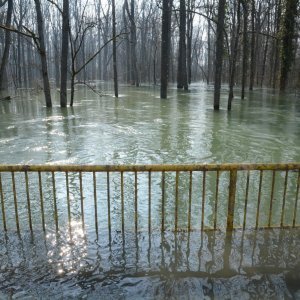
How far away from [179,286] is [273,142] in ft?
25.8

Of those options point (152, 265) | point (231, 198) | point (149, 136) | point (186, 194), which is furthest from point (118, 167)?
point (149, 136)

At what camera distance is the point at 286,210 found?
5660 millimetres

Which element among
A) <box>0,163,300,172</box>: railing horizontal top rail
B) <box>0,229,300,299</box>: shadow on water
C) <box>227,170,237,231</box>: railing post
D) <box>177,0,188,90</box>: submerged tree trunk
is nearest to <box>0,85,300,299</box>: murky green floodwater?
<box>0,229,300,299</box>: shadow on water

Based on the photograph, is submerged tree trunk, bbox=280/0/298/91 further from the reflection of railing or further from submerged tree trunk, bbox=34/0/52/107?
the reflection of railing

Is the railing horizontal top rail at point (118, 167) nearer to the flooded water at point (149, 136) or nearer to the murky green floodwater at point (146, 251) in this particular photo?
the murky green floodwater at point (146, 251)

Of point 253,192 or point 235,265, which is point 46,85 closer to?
point 253,192

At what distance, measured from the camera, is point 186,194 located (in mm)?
6348

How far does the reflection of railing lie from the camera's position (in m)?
4.32

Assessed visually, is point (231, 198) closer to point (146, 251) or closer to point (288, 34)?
point (146, 251)

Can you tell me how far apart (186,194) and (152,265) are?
243cm

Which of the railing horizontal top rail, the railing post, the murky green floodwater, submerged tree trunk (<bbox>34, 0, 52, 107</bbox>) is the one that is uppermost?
submerged tree trunk (<bbox>34, 0, 52, 107</bbox>)

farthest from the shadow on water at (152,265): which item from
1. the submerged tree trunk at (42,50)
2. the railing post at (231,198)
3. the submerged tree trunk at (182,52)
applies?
the submerged tree trunk at (182,52)

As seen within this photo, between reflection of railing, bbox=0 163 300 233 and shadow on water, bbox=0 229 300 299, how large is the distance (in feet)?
0.65

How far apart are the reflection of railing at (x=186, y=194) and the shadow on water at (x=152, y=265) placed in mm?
198
